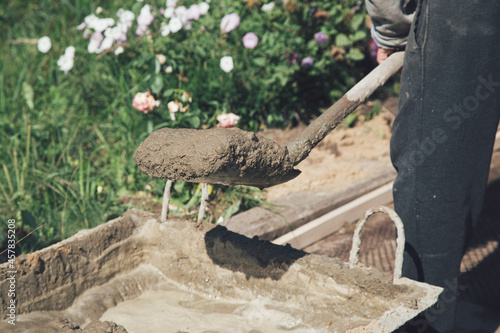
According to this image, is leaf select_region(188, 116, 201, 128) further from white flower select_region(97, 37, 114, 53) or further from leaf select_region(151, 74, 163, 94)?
white flower select_region(97, 37, 114, 53)

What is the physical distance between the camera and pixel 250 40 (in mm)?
3572

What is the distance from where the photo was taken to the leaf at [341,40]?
3.94 metres

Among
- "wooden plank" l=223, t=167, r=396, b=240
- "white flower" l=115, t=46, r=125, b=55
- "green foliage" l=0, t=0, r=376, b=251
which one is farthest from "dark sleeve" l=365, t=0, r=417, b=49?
"white flower" l=115, t=46, r=125, b=55

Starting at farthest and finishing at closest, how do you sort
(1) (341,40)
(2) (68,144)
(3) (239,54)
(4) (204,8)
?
1. (1) (341,40)
2. (3) (239,54)
3. (4) (204,8)
4. (2) (68,144)

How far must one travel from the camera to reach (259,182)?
1804 mm

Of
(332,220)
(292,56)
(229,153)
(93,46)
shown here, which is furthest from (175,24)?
(229,153)

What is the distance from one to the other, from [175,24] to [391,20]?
1823 millimetres

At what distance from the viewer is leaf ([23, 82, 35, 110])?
390 centimetres

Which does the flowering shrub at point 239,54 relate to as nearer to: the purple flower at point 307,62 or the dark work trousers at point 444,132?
the purple flower at point 307,62

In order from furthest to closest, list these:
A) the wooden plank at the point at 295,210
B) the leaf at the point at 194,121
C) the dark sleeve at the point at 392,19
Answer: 1. the leaf at the point at 194,121
2. the wooden plank at the point at 295,210
3. the dark sleeve at the point at 392,19

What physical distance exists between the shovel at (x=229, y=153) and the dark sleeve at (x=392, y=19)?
297 millimetres

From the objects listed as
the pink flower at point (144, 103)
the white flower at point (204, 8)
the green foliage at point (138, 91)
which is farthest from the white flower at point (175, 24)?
the pink flower at point (144, 103)

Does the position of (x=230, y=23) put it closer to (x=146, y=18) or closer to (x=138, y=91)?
(x=146, y=18)

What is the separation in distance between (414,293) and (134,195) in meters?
1.98
